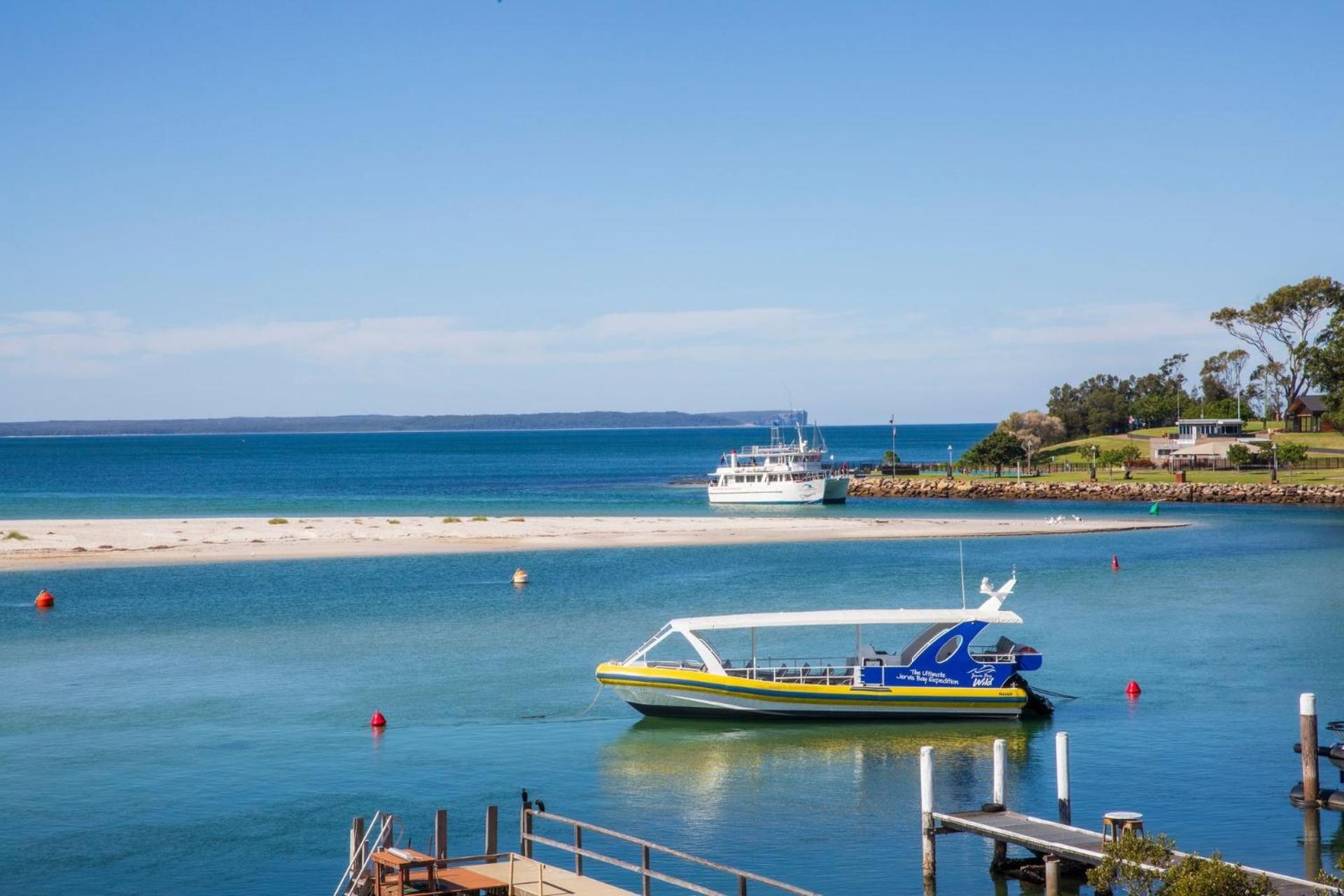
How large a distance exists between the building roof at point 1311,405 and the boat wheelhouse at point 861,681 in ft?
418

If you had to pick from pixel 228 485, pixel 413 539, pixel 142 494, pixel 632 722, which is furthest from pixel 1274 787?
pixel 228 485

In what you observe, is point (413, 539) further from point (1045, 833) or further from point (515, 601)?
point (1045, 833)

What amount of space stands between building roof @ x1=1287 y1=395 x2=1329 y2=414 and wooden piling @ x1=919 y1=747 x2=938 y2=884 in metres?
140

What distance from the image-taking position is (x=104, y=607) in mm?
58688

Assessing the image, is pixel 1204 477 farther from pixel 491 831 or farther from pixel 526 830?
pixel 491 831

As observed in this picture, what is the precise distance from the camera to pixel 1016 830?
914 inches

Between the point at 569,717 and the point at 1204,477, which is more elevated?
the point at 1204,477

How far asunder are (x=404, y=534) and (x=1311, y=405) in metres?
104

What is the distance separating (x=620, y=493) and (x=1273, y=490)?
5795 cm

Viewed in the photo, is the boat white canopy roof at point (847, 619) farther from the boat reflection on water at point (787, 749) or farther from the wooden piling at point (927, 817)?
the wooden piling at point (927, 817)

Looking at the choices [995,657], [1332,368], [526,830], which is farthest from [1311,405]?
[526,830]

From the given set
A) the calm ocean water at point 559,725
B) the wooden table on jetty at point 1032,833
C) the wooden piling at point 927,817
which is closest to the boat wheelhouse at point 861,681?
the calm ocean water at point 559,725

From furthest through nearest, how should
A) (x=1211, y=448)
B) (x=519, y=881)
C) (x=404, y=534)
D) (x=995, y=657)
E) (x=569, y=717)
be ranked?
(x=1211, y=448), (x=404, y=534), (x=569, y=717), (x=995, y=657), (x=519, y=881)

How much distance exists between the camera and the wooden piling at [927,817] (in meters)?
23.9
